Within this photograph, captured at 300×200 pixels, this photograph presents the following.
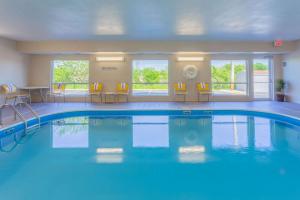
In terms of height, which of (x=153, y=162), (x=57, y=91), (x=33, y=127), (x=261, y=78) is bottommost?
(x=153, y=162)

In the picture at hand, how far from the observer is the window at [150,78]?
32.8 ft

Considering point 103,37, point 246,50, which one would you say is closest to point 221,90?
point 246,50

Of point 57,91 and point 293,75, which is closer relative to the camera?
point 293,75

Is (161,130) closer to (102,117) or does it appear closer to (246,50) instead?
(102,117)

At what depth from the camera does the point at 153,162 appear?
3533 mm

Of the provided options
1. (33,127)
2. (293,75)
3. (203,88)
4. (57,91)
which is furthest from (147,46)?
(293,75)

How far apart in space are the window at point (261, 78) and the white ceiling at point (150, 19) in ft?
6.50

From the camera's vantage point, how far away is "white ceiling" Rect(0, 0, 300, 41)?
462 centimetres

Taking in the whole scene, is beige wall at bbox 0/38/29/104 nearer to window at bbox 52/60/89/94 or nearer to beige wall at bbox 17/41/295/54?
beige wall at bbox 17/41/295/54

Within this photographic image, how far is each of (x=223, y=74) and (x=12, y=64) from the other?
7920 mm

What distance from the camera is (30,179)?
2959 millimetres

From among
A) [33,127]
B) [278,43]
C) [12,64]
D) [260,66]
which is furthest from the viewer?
[260,66]

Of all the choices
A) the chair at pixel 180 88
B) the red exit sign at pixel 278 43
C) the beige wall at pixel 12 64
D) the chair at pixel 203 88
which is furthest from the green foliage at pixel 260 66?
the beige wall at pixel 12 64

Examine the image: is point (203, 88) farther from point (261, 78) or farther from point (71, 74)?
point (71, 74)
